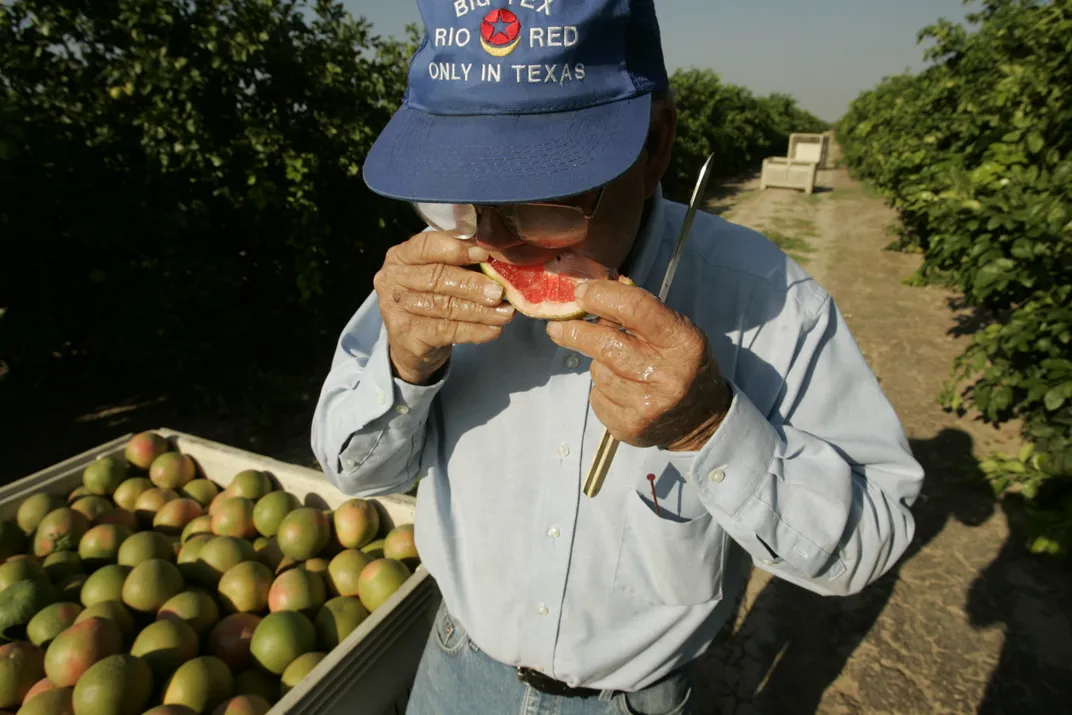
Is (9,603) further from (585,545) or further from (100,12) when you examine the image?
(100,12)

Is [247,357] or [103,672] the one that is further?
[247,357]

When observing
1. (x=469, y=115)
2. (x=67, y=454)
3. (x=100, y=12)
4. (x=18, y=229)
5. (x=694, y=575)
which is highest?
(x=100, y=12)

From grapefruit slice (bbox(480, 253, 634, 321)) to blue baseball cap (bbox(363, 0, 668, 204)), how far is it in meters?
0.21

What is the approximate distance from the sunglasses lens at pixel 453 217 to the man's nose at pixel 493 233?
0.02 meters

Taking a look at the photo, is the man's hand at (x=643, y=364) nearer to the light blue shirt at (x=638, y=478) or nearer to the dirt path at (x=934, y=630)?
the light blue shirt at (x=638, y=478)

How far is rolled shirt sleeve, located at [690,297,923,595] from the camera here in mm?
1333

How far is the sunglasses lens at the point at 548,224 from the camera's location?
127cm

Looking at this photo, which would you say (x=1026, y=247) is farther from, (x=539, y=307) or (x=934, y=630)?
(x=539, y=307)

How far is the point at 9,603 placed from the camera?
250cm

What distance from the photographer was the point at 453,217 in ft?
4.52

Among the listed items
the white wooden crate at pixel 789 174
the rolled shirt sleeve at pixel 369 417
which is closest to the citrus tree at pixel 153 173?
the rolled shirt sleeve at pixel 369 417

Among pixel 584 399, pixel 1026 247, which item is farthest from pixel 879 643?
pixel 584 399

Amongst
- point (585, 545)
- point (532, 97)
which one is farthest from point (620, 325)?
point (585, 545)

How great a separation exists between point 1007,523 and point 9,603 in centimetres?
592
